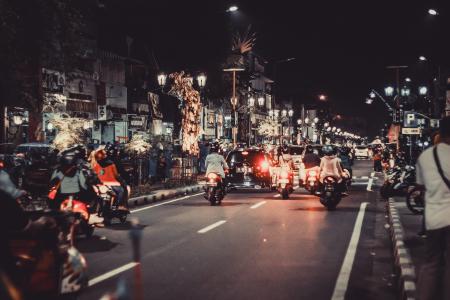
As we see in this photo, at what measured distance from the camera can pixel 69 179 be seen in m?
13.3

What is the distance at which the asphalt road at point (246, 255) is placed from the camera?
9203 millimetres

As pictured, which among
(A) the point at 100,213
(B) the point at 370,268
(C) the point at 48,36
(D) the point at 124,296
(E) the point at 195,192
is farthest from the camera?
(E) the point at 195,192

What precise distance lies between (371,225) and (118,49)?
35.3 meters

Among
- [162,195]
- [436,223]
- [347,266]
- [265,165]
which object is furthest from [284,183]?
[436,223]

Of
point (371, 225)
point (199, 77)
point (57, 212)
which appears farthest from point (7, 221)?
point (199, 77)

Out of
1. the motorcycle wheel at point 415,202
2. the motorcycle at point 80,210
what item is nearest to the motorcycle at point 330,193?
the motorcycle wheel at point 415,202

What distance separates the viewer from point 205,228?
16.3 meters

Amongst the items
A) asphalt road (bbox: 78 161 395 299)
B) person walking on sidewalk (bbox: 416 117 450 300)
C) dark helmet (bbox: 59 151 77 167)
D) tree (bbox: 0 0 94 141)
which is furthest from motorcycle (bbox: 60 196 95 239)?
person walking on sidewalk (bbox: 416 117 450 300)

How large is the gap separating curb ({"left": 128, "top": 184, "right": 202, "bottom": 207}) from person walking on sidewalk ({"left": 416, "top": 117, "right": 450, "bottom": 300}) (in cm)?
1643

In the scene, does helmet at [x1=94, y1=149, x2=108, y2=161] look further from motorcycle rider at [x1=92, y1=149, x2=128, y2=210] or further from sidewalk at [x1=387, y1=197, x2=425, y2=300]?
sidewalk at [x1=387, y1=197, x2=425, y2=300]

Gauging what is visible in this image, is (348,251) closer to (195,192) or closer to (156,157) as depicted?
(195,192)

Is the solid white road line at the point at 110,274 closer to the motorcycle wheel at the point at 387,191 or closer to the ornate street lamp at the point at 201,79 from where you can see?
the motorcycle wheel at the point at 387,191

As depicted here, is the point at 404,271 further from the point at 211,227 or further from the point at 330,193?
the point at 330,193

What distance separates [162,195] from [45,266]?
20.2 m
